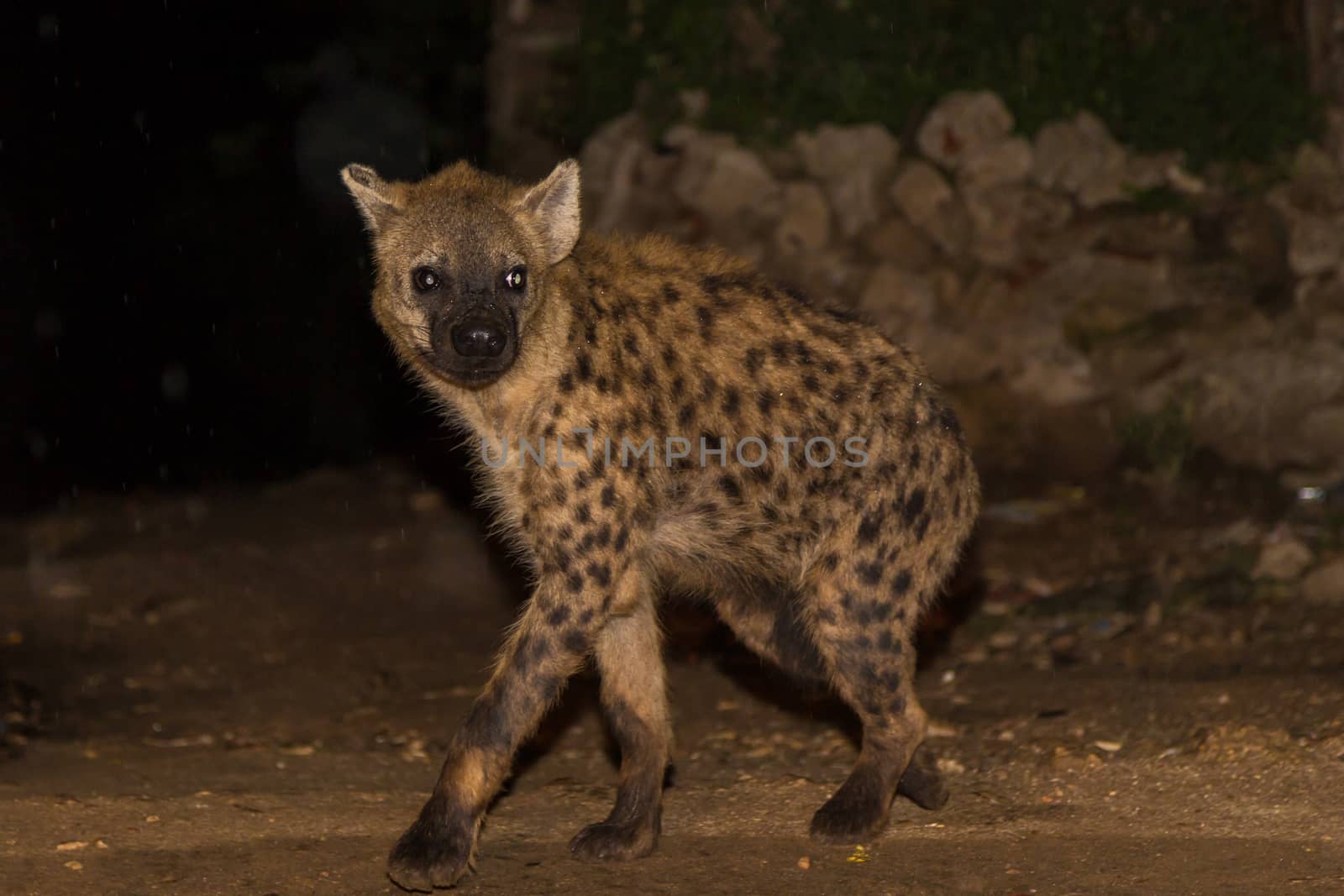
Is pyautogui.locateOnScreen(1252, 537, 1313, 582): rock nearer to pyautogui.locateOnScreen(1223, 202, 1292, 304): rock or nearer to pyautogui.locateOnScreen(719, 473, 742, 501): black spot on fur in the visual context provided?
pyautogui.locateOnScreen(1223, 202, 1292, 304): rock

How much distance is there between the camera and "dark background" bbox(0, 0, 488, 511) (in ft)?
30.6

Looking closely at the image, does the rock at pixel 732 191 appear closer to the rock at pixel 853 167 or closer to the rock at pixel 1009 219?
the rock at pixel 853 167

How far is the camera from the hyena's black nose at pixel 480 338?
349 cm

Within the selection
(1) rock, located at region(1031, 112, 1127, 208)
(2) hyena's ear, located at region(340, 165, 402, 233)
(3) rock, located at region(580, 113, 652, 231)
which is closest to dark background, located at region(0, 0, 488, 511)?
(3) rock, located at region(580, 113, 652, 231)

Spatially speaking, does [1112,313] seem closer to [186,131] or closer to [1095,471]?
[1095,471]

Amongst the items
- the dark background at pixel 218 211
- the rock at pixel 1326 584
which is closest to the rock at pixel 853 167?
the dark background at pixel 218 211

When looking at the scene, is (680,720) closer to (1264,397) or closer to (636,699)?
(636,699)

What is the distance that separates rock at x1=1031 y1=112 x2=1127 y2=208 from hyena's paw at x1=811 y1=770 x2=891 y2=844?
4105mm

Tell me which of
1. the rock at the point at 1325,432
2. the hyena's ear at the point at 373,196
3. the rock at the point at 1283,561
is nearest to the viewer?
the hyena's ear at the point at 373,196

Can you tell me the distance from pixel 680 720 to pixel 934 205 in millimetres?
3362

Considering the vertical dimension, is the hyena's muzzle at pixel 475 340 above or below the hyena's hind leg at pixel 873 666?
above

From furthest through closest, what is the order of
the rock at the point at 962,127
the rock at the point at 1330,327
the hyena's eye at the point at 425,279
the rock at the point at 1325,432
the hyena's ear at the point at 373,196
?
1. the rock at the point at 962,127
2. the rock at the point at 1330,327
3. the rock at the point at 1325,432
4. the hyena's ear at the point at 373,196
5. the hyena's eye at the point at 425,279

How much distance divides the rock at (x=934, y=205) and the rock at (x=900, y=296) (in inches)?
8.1

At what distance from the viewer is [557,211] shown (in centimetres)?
380
